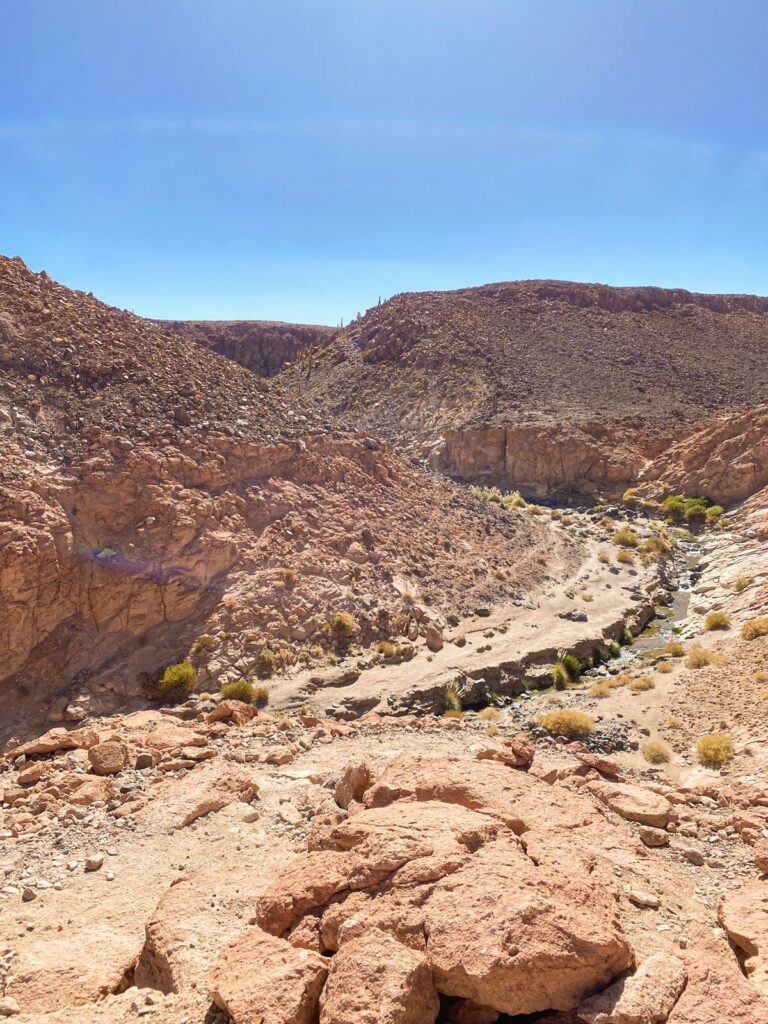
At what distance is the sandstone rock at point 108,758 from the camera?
30.3 ft

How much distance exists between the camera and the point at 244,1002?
4.05m

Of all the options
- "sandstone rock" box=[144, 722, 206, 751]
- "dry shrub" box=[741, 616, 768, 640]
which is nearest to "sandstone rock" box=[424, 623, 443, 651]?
"dry shrub" box=[741, 616, 768, 640]

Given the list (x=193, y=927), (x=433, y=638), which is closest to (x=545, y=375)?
(x=433, y=638)

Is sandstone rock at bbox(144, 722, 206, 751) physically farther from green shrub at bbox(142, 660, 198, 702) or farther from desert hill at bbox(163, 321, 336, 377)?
desert hill at bbox(163, 321, 336, 377)

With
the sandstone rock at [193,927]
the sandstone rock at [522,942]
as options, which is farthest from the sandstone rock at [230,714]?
the sandstone rock at [522,942]

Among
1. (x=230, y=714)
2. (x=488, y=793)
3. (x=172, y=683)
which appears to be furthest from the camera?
(x=172, y=683)

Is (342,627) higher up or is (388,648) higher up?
(342,627)

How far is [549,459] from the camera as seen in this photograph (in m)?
39.8

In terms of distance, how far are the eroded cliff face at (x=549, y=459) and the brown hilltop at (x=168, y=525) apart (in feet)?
49.5

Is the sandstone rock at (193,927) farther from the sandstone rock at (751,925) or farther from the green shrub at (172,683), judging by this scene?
the green shrub at (172,683)

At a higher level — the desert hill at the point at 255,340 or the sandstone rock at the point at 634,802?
the desert hill at the point at 255,340

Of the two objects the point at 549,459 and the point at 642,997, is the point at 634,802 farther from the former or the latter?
the point at 549,459

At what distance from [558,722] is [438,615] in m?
7.07

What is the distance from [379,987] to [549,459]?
1487 inches
